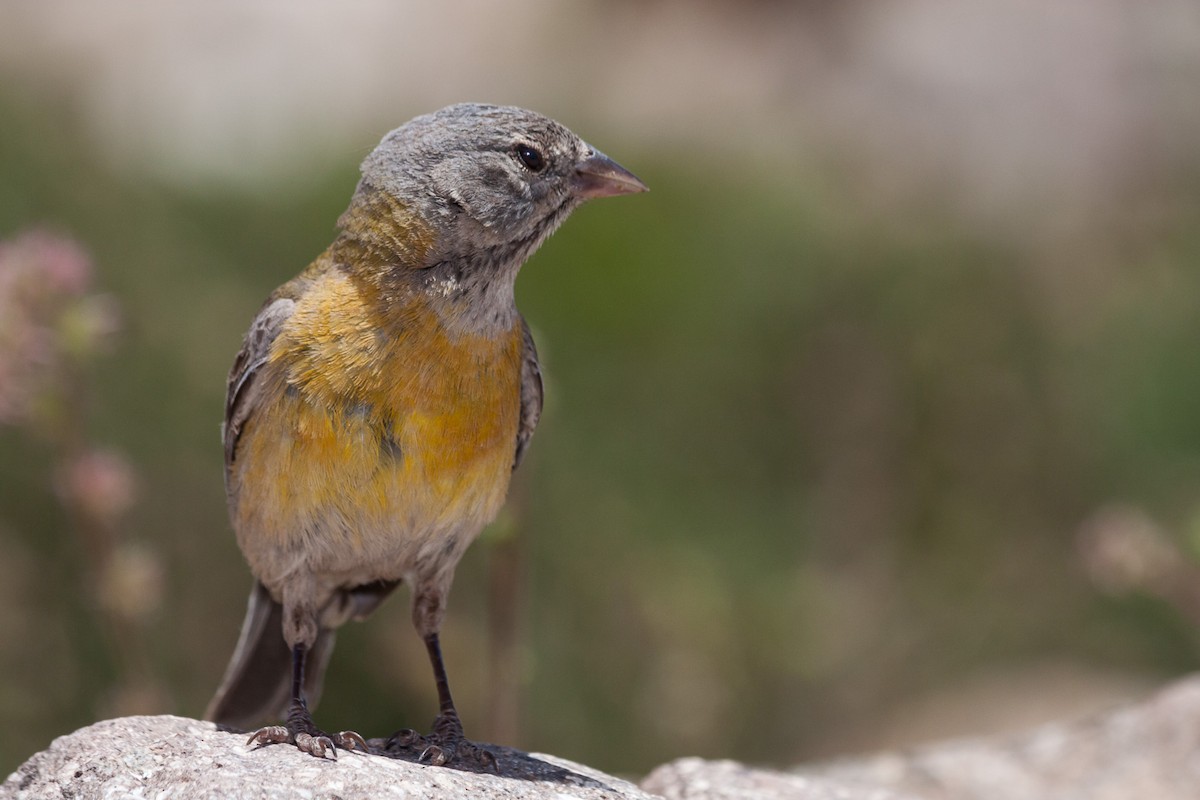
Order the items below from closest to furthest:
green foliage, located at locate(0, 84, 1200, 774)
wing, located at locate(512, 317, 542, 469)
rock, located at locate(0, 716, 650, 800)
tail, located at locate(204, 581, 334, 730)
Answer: rock, located at locate(0, 716, 650, 800), wing, located at locate(512, 317, 542, 469), tail, located at locate(204, 581, 334, 730), green foliage, located at locate(0, 84, 1200, 774)

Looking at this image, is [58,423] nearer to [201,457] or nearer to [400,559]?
[400,559]

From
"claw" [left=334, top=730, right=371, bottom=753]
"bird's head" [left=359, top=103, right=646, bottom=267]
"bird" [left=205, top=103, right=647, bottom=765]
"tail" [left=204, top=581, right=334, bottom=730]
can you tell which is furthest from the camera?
"tail" [left=204, top=581, right=334, bottom=730]

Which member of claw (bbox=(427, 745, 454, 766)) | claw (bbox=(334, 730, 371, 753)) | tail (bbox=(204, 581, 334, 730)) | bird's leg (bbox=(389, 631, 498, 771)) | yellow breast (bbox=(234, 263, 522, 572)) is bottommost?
claw (bbox=(334, 730, 371, 753))

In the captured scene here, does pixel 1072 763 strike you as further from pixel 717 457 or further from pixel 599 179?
pixel 717 457

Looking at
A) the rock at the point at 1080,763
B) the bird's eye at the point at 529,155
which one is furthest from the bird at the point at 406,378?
the rock at the point at 1080,763

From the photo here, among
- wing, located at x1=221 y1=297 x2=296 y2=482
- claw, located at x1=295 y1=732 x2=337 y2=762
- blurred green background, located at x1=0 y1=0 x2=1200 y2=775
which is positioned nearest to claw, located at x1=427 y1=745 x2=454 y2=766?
claw, located at x1=295 y1=732 x2=337 y2=762

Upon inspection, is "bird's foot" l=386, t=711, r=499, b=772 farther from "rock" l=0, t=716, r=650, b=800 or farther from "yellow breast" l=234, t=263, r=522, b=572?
"yellow breast" l=234, t=263, r=522, b=572

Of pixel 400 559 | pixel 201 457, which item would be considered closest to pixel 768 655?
pixel 201 457
